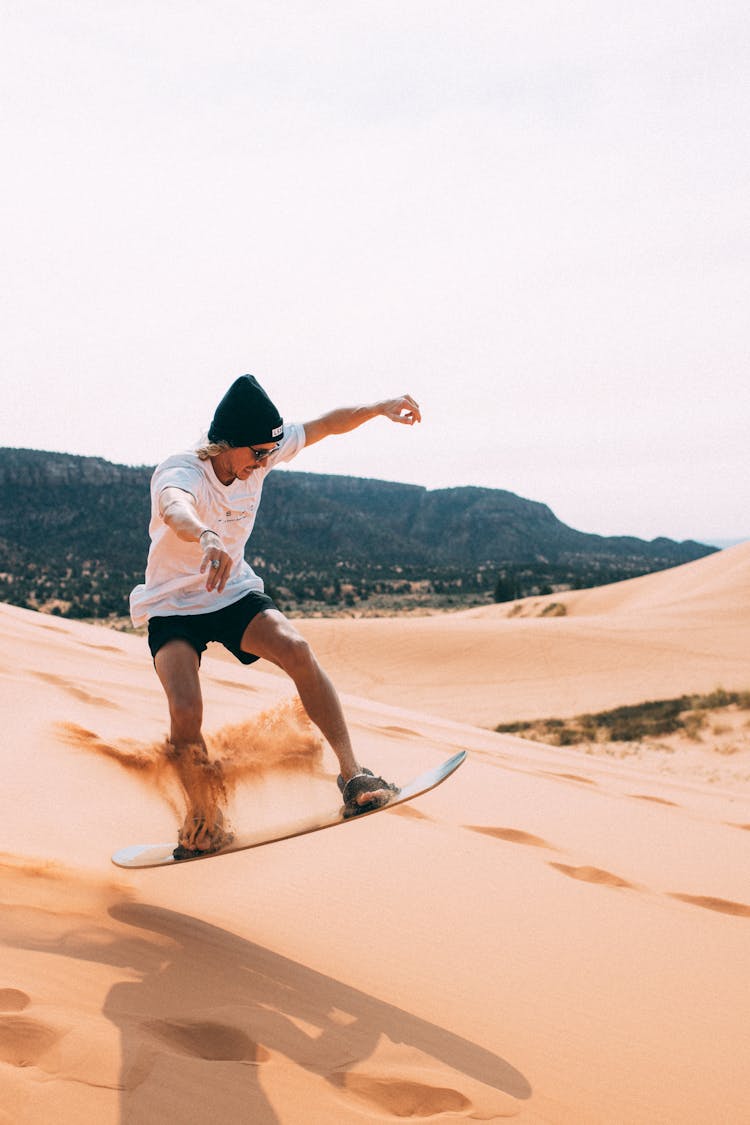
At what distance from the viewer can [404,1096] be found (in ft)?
7.35

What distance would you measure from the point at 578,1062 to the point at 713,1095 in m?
0.37

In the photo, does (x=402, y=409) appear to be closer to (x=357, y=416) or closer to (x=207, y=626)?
(x=357, y=416)

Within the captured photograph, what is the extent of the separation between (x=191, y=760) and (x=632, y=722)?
33.0 ft

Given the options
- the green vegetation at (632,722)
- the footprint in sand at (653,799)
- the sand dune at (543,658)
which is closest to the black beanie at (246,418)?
the footprint in sand at (653,799)

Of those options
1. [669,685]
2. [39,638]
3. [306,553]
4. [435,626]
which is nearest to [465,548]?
[306,553]

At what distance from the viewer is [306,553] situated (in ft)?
226

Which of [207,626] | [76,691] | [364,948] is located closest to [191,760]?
[207,626]

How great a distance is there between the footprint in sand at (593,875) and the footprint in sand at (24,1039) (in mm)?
2551

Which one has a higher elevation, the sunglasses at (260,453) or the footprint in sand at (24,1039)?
the sunglasses at (260,453)

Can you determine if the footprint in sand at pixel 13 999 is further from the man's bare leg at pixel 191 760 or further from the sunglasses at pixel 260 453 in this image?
the sunglasses at pixel 260 453

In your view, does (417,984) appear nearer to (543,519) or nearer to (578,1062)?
(578,1062)

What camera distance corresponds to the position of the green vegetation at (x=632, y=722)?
11.4 meters

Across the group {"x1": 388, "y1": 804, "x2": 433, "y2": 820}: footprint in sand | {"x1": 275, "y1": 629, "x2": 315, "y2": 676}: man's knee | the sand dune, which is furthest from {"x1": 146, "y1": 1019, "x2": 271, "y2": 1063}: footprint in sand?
the sand dune

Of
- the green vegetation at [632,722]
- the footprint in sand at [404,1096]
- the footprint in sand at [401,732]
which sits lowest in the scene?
the green vegetation at [632,722]
